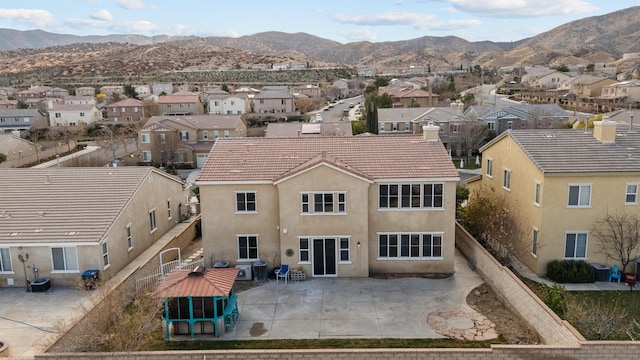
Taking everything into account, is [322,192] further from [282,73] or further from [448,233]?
[282,73]

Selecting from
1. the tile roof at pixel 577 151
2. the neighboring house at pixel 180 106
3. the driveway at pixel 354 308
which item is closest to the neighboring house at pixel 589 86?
the neighboring house at pixel 180 106

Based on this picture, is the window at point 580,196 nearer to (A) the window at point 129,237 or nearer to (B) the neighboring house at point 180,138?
(A) the window at point 129,237

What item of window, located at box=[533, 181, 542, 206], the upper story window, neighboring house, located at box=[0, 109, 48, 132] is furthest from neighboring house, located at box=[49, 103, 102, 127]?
window, located at box=[533, 181, 542, 206]

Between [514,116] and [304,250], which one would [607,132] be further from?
[514,116]

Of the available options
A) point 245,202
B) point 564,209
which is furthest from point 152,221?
point 564,209

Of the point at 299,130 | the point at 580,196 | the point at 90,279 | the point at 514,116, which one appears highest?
the point at 514,116

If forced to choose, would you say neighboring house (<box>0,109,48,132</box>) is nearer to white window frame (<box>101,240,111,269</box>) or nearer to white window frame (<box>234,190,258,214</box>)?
white window frame (<box>101,240,111,269</box>)

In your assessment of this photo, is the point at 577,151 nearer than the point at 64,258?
No

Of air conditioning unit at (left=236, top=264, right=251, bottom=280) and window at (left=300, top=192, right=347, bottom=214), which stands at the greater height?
window at (left=300, top=192, right=347, bottom=214)
